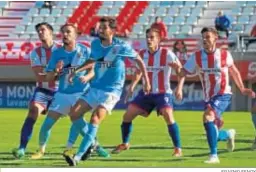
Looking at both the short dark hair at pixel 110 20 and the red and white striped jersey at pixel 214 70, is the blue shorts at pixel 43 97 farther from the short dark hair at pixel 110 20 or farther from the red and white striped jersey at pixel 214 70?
the red and white striped jersey at pixel 214 70

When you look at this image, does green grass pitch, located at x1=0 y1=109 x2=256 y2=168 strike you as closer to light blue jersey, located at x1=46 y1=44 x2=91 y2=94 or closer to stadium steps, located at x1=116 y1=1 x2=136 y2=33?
light blue jersey, located at x1=46 y1=44 x2=91 y2=94

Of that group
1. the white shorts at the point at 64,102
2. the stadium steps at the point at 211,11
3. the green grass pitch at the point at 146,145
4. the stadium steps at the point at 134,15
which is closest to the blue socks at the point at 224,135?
the green grass pitch at the point at 146,145

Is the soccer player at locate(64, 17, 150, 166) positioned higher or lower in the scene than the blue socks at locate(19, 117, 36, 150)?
higher

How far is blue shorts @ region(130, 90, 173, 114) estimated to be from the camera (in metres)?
13.3

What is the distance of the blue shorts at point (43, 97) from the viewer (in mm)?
12938

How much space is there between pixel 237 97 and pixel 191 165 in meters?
17.4

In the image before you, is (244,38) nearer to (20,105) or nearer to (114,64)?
(20,105)

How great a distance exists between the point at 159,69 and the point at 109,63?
71.8 inches

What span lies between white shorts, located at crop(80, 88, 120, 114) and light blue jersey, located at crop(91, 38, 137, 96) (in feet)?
0.21

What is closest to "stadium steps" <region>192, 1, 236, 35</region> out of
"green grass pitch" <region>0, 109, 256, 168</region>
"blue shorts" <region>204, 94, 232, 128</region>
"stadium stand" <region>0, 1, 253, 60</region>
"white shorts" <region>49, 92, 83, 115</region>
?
"stadium stand" <region>0, 1, 253, 60</region>

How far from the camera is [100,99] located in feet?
38.2

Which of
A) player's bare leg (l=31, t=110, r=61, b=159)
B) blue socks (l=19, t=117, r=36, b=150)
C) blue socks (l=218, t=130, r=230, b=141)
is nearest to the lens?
player's bare leg (l=31, t=110, r=61, b=159)

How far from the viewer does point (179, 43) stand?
2872 cm

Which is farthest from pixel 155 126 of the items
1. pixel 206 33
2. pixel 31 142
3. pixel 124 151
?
pixel 206 33
